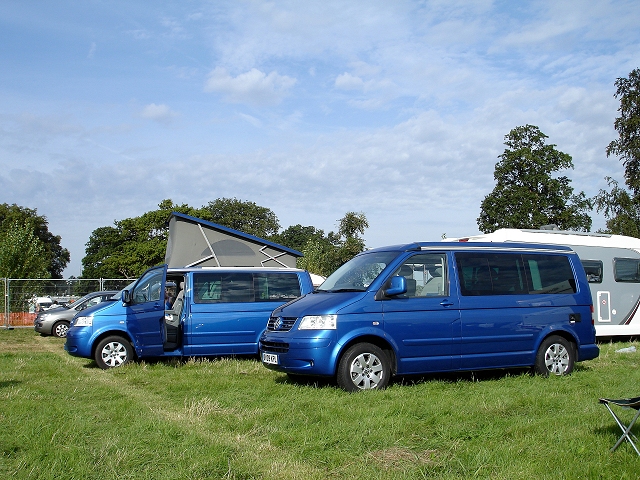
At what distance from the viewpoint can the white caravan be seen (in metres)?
17.1

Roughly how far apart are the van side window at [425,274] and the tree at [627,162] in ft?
98.3

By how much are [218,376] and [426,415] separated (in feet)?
15.1

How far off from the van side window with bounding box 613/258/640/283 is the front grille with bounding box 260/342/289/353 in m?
11.4

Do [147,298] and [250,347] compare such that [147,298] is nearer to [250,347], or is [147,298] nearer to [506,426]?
[250,347]

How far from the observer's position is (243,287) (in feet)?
43.7

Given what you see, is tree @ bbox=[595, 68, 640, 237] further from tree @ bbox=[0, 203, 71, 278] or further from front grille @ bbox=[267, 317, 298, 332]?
tree @ bbox=[0, 203, 71, 278]

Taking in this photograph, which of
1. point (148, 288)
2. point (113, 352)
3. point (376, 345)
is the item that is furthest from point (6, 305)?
point (376, 345)

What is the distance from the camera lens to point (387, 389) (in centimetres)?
907

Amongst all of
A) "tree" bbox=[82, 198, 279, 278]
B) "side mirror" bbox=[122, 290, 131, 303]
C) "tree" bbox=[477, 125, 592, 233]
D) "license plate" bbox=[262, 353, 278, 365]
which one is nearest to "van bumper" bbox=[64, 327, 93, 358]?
"side mirror" bbox=[122, 290, 131, 303]

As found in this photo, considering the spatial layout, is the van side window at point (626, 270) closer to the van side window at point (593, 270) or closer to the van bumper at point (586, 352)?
the van side window at point (593, 270)

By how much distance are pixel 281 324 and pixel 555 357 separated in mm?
4392

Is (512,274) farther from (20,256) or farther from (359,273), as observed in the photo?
(20,256)

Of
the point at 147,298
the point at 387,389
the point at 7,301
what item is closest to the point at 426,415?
the point at 387,389

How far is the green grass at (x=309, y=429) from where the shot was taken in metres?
5.27
